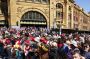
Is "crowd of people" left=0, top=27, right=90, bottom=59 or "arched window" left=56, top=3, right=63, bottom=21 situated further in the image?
"arched window" left=56, top=3, right=63, bottom=21

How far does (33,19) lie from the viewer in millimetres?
66812

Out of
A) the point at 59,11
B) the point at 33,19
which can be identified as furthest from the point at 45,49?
the point at 59,11

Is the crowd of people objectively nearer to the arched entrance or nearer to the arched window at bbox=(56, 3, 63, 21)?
the arched entrance

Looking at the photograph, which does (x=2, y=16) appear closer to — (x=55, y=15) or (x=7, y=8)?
(x=7, y=8)

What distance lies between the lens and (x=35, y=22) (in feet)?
220

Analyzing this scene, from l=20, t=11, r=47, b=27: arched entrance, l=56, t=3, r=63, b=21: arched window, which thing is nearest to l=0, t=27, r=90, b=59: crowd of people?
l=20, t=11, r=47, b=27: arched entrance

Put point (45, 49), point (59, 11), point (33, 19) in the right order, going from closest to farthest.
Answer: point (45, 49) < point (33, 19) < point (59, 11)

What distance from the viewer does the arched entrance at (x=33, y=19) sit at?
65.8 metres

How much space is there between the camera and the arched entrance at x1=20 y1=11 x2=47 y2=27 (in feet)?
216

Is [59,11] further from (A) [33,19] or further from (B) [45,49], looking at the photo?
(B) [45,49]

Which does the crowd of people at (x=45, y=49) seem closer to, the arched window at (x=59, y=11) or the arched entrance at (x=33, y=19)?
the arched entrance at (x=33, y=19)

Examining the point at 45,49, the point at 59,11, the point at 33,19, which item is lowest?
the point at 33,19

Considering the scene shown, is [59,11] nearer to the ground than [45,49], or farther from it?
farther from it

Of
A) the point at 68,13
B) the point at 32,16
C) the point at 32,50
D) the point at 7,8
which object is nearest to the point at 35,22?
the point at 32,16
